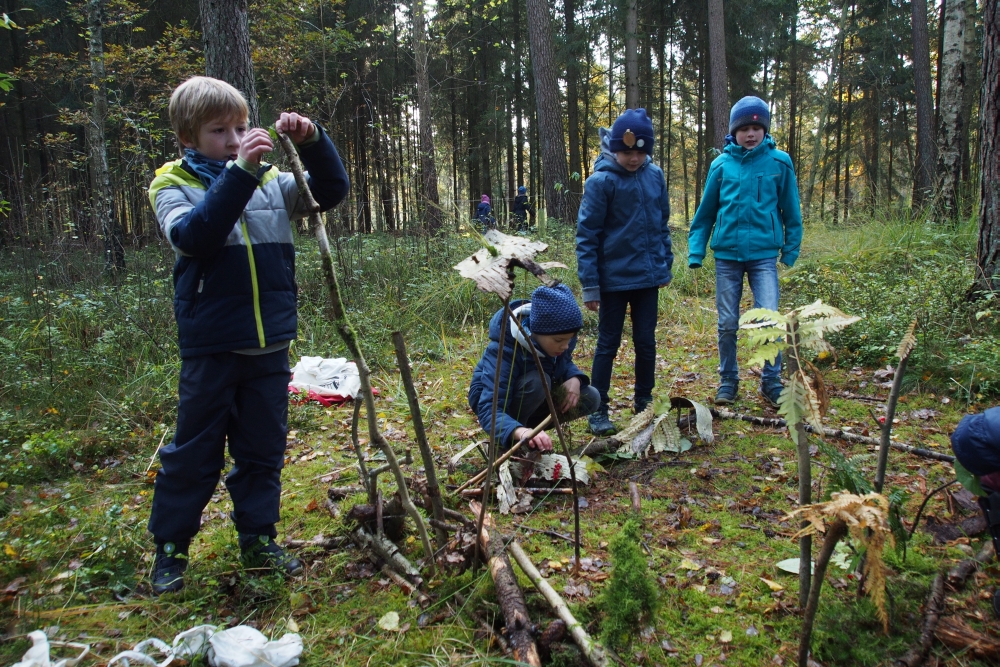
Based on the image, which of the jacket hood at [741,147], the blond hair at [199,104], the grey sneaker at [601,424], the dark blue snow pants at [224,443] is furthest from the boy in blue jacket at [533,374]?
the jacket hood at [741,147]

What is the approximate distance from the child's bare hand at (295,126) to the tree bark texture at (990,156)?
4897mm

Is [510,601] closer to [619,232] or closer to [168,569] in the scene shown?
[168,569]

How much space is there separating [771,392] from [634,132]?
2021mm

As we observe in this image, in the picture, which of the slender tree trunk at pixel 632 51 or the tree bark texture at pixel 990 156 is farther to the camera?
the slender tree trunk at pixel 632 51

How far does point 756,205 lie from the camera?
395cm

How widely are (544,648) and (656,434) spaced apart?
1.74 meters

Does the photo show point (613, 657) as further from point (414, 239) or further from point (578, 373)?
point (414, 239)

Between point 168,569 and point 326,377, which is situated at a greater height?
point 326,377

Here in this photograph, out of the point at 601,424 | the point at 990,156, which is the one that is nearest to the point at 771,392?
the point at 601,424

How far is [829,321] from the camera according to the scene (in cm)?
142

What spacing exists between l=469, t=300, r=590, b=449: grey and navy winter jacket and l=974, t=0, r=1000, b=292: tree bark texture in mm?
3500

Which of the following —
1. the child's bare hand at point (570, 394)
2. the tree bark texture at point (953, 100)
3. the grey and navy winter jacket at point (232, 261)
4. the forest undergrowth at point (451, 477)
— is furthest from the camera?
the tree bark texture at point (953, 100)

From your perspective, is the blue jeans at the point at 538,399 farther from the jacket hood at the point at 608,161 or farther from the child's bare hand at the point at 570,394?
the jacket hood at the point at 608,161

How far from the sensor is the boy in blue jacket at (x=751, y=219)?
155 inches
